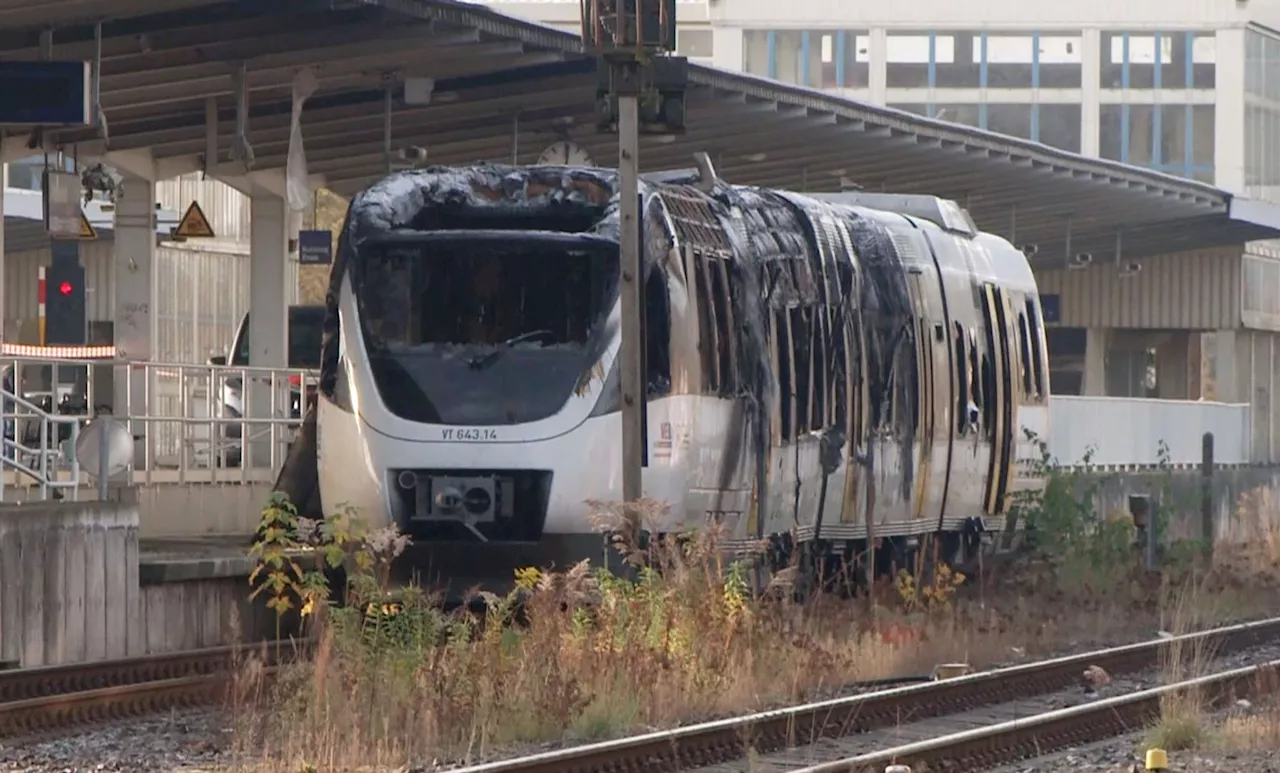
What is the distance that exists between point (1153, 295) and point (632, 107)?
1418 inches

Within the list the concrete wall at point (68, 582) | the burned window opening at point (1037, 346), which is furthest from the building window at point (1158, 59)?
the concrete wall at point (68, 582)

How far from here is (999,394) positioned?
984 inches

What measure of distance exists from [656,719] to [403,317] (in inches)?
154

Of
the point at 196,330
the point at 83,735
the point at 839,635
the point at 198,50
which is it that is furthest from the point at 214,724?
the point at 196,330

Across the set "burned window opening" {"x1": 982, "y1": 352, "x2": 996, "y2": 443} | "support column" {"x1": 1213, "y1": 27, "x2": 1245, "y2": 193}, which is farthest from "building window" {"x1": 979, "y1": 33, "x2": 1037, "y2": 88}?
"burned window opening" {"x1": 982, "y1": 352, "x2": 996, "y2": 443}

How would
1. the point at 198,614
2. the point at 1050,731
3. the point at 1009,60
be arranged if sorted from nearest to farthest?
the point at 1050,731
the point at 198,614
the point at 1009,60

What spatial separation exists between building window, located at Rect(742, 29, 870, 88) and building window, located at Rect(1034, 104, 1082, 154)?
5.28 metres

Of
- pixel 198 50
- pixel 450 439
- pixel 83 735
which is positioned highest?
pixel 198 50

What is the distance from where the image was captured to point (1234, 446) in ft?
152

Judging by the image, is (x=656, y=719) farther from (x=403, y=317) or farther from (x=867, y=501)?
(x=867, y=501)

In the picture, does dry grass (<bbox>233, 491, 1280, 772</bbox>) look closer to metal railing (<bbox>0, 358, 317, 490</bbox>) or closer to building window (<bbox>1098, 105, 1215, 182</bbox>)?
metal railing (<bbox>0, 358, 317, 490</bbox>)

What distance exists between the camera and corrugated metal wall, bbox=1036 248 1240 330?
51594 mm

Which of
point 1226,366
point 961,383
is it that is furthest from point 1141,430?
point 961,383

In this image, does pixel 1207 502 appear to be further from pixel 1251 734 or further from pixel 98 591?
pixel 1251 734
